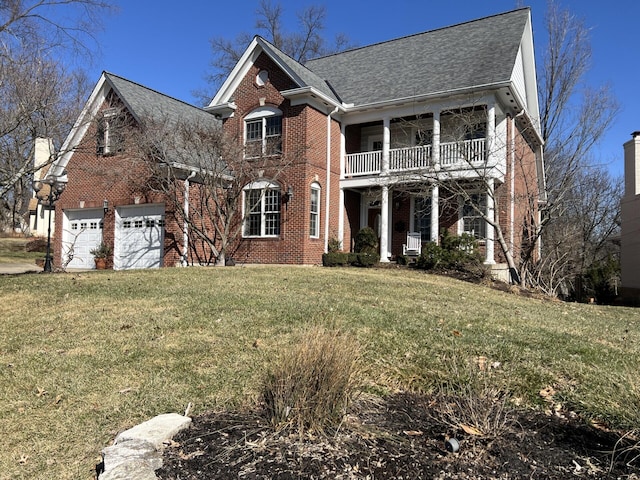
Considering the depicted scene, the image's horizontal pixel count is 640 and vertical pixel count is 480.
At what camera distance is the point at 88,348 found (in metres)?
5.31

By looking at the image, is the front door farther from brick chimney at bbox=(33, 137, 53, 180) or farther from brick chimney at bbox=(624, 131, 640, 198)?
brick chimney at bbox=(33, 137, 53, 180)

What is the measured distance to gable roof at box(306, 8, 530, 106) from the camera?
51.2ft

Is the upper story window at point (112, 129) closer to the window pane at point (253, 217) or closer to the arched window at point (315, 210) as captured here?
the window pane at point (253, 217)

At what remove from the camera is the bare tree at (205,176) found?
48.2 feet

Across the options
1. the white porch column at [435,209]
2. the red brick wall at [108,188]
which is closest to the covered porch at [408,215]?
the white porch column at [435,209]

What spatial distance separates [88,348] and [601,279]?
1963cm

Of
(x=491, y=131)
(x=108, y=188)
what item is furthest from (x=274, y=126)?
(x=491, y=131)

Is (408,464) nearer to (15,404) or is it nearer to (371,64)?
(15,404)

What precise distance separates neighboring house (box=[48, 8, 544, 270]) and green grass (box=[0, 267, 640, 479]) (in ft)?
23.7

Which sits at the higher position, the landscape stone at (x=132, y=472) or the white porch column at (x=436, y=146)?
the white porch column at (x=436, y=146)

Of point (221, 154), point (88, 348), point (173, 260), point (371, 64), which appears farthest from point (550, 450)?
point (371, 64)

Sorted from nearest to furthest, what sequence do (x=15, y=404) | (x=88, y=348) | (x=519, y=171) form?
(x=15, y=404)
(x=88, y=348)
(x=519, y=171)

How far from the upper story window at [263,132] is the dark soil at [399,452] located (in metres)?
13.3

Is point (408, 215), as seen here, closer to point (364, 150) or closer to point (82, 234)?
point (364, 150)
